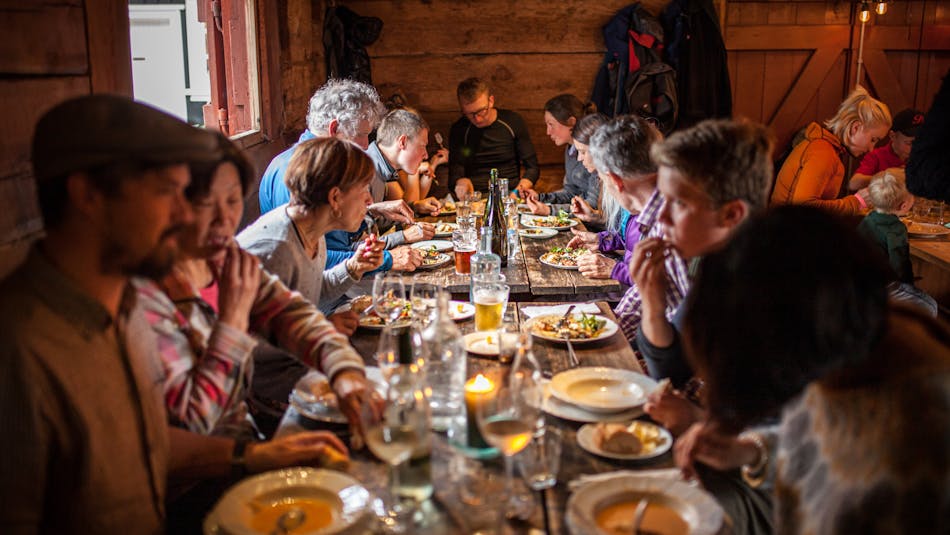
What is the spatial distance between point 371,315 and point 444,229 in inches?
72.5

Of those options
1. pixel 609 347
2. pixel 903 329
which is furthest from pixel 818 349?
pixel 609 347

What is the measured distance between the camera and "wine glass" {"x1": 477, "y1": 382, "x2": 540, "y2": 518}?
151 centimetres

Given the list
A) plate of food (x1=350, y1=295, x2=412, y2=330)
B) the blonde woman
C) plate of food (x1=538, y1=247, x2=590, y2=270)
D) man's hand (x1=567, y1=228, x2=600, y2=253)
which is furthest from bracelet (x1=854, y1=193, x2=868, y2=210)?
plate of food (x1=350, y1=295, x2=412, y2=330)

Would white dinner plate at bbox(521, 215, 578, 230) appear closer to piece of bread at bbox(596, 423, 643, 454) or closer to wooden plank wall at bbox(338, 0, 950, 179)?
wooden plank wall at bbox(338, 0, 950, 179)

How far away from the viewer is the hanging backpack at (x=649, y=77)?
20.2 feet

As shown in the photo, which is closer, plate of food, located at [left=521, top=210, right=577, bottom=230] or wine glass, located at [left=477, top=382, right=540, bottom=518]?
wine glass, located at [left=477, top=382, right=540, bottom=518]

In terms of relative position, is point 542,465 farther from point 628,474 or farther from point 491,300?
point 491,300

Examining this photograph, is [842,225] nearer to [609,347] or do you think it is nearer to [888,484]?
[888,484]

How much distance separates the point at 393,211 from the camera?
4406 millimetres

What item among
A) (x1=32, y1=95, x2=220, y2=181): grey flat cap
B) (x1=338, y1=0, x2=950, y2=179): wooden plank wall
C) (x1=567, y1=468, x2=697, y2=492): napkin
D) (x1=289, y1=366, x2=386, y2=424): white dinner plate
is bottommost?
(x1=567, y1=468, x2=697, y2=492): napkin

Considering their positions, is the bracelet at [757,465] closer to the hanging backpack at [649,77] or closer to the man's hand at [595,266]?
the man's hand at [595,266]

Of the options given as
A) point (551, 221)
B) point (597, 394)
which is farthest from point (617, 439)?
point (551, 221)

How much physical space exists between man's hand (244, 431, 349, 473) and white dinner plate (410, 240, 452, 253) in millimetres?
2143

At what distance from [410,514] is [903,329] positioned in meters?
0.90
